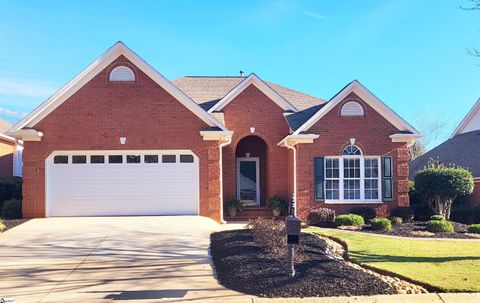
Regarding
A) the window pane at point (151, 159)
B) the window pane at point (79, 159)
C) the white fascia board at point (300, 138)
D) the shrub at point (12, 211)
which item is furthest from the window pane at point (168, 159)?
the shrub at point (12, 211)

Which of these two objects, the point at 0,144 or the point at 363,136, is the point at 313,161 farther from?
the point at 0,144

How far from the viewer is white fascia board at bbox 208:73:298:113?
2078 centimetres

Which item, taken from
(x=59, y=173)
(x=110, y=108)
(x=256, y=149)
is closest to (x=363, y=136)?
(x=256, y=149)

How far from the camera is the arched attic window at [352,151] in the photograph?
752 inches

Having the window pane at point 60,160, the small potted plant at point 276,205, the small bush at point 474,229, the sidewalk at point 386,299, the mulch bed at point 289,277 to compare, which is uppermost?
the window pane at point 60,160

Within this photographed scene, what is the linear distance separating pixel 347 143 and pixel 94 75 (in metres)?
10.6

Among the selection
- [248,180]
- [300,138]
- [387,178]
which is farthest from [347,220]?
[248,180]

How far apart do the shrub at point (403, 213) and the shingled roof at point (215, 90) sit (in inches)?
263

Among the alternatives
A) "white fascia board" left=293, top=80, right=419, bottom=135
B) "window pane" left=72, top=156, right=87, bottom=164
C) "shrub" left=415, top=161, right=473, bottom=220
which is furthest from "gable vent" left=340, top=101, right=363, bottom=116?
"window pane" left=72, top=156, right=87, bottom=164

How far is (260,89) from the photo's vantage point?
21062 millimetres

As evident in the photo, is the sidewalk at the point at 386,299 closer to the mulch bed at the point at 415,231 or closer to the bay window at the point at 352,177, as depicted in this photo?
the mulch bed at the point at 415,231

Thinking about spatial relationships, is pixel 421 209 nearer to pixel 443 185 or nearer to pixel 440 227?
pixel 443 185

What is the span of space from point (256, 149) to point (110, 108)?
25.3 ft

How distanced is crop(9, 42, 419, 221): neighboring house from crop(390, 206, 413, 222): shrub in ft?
1.97
